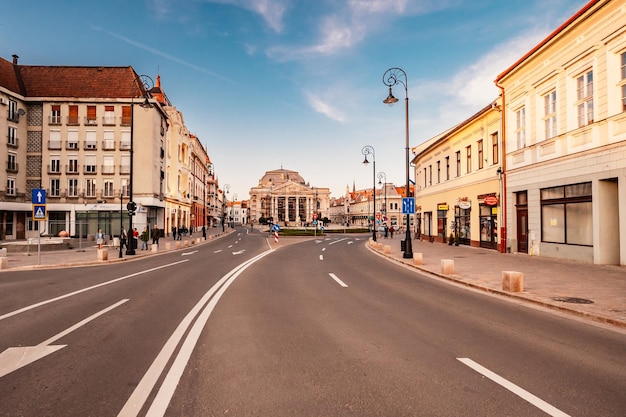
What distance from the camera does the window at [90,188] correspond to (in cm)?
4034

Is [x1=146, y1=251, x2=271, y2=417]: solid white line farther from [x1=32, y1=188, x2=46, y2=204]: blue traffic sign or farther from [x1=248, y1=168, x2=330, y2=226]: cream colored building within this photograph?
[x1=248, y1=168, x2=330, y2=226]: cream colored building

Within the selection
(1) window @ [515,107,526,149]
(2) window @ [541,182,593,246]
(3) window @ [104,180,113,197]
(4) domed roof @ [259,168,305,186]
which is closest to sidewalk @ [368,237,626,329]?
(2) window @ [541,182,593,246]

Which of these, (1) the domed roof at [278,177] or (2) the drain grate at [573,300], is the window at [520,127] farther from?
(1) the domed roof at [278,177]

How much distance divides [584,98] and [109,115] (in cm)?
4346

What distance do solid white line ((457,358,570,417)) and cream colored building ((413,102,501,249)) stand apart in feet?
63.6

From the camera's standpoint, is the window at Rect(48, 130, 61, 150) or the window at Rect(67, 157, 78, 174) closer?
the window at Rect(48, 130, 61, 150)

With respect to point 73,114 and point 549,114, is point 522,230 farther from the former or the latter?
point 73,114

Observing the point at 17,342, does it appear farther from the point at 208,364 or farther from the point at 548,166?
the point at 548,166

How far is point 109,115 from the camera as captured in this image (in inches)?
1592

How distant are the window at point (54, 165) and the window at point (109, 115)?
688cm

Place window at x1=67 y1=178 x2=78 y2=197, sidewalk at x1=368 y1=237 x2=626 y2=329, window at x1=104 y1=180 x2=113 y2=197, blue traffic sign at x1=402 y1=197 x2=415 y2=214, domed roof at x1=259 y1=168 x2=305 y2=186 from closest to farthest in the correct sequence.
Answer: sidewalk at x1=368 y1=237 x2=626 y2=329 → blue traffic sign at x1=402 y1=197 x2=415 y2=214 → window at x1=67 y1=178 x2=78 y2=197 → window at x1=104 y1=180 x2=113 y2=197 → domed roof at x1=259 y1=168 x2=305 y2=186

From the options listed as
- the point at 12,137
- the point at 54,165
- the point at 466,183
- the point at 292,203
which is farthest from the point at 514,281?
the point at 292,203

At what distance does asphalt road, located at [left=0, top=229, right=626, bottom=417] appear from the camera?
3.45 m

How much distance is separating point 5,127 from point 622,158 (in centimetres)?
5033
